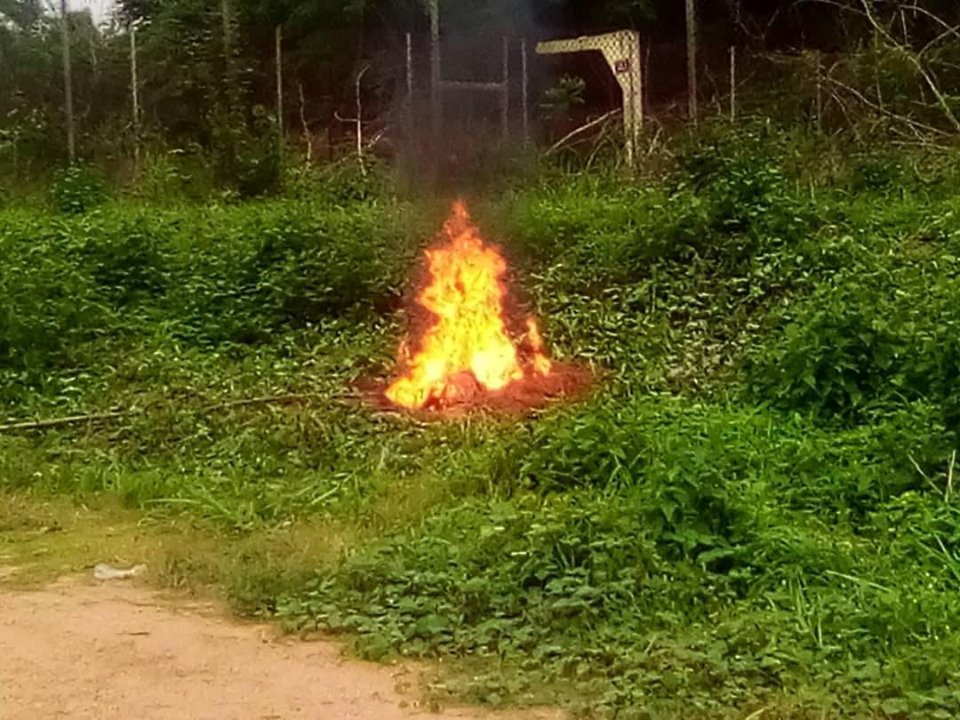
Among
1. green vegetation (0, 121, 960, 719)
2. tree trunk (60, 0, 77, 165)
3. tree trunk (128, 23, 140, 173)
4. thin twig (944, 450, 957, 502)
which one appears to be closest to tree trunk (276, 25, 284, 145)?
green vegetation (0, 121, 960, 719)

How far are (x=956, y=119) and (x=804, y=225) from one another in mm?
2998

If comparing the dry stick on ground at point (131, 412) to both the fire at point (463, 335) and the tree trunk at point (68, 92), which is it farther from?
A: the tree trunk at point (68, 92)

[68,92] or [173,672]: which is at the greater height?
[68,92]

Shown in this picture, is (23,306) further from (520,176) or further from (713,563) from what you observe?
(713,563)

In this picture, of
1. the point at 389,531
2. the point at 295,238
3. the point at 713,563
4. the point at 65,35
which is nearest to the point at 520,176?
the point at 295,238

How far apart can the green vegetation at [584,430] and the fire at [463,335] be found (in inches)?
12.2

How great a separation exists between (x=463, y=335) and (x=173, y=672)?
4.31 meters

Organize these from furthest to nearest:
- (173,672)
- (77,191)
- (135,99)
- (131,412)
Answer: (135,99), (77,191), (131,412), (173,672)

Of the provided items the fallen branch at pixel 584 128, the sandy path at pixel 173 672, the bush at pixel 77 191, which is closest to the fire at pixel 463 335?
the sandy path at pixel 173 672

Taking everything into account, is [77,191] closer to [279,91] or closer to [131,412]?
[279,91]

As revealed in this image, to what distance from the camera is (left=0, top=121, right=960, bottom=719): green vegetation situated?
14.9ft

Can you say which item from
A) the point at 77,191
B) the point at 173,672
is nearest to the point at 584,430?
the point at 173,672

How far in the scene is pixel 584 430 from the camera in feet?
21.1

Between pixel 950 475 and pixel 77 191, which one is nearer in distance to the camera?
pixel 950 475
